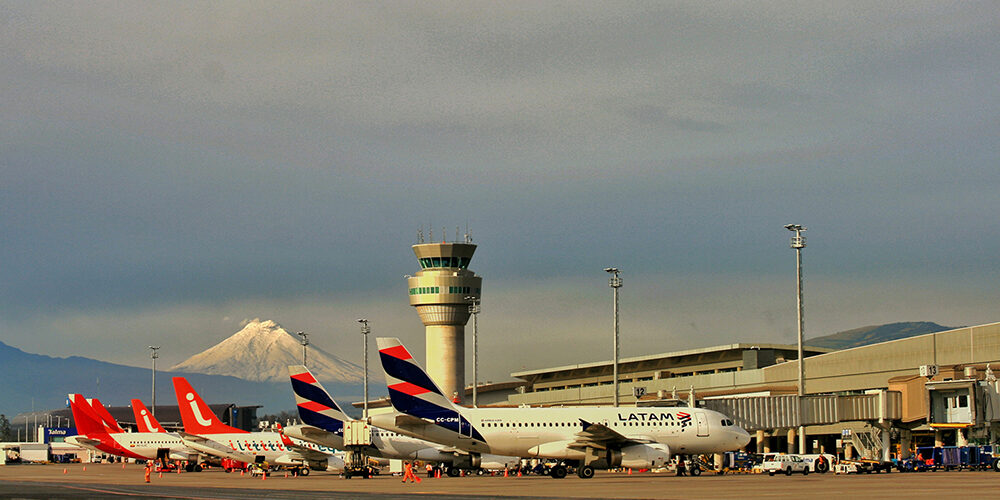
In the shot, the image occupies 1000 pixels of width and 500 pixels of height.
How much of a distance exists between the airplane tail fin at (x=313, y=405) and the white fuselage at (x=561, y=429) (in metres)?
11.6

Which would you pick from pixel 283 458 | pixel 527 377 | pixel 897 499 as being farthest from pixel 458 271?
pixel 897 499

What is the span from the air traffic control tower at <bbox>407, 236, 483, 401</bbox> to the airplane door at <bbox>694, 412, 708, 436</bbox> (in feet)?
351

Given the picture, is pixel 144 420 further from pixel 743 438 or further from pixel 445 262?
pixel 445 262

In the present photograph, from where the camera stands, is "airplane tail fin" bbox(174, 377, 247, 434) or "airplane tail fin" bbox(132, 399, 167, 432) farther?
"airplane tail fin" bbox(132, 399, 167, 432)

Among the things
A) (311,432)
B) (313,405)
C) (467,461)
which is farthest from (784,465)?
(313,405)

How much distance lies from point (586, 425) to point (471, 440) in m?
6.82

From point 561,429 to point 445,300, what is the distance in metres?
111

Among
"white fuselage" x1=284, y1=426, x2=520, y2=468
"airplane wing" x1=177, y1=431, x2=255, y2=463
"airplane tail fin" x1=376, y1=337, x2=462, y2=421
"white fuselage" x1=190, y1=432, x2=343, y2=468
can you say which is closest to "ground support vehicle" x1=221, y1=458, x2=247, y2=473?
"white fuselage" x1=190, y1=432, x2=343, y2=468

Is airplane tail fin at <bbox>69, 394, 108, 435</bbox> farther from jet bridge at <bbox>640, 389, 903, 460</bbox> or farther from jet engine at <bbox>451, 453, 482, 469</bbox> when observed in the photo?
jet bridge at <bbox>640, 389, 903, 460</bbox>

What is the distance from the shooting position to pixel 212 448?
290 feet

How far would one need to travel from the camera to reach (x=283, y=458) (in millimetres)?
85312

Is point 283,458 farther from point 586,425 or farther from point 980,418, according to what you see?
point 980,418

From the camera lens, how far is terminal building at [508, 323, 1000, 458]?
244 ft

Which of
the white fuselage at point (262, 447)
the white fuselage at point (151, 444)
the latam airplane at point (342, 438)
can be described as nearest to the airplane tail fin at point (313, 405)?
the latam airplane at point (342, 438)
